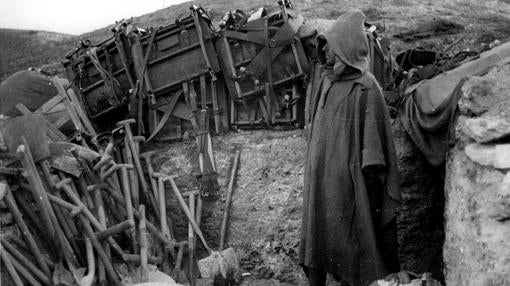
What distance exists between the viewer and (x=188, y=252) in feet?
21.0

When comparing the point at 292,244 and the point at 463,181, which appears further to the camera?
the point at 292,244

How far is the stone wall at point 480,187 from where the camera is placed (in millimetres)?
4031

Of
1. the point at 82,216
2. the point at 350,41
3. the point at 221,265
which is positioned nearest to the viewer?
the point at 350,41

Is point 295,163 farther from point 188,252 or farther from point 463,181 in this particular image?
point 463,181

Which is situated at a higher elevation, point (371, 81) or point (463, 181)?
point (371, 81)

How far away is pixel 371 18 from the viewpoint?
10.8 meters

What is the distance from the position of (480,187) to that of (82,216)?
10.6 feet

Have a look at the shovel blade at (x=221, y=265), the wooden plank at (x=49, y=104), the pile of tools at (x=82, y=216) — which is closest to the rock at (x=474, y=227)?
the shovel blade at (x=221, y=265)

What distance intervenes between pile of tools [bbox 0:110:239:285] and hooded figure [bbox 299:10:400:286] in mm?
1374

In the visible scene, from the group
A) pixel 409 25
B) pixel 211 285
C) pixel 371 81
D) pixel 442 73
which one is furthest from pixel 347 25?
pixel 409 25

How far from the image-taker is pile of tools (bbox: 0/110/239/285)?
198 inches

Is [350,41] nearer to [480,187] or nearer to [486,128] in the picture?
[486,128]

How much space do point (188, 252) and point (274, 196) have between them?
112 cm

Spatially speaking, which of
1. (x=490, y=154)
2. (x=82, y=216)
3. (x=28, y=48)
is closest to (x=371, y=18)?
(x=490, y=154)
